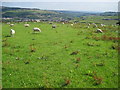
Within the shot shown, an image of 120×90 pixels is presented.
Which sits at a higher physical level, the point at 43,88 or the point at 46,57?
the point at 46,57

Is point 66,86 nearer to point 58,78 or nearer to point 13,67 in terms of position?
point 58,78

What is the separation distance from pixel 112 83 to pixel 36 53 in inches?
450

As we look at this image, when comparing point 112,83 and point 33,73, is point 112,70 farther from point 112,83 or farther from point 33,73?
point 33,73

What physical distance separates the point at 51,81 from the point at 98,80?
4043 millimetres

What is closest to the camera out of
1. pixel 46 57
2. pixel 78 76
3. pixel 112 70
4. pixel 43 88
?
pixel 43 88

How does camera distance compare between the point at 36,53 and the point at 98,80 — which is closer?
the point at 98,80

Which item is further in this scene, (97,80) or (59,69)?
(59,69)

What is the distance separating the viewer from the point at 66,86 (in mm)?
12062

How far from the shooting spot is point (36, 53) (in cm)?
2073

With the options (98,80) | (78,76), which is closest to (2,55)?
(78,76)

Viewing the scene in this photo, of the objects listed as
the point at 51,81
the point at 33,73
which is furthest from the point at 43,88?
the point at 33,73

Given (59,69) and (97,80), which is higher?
(59,69)

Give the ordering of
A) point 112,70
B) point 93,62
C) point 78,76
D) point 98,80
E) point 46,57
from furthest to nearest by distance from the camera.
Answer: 1. point 46,57
2. point 93,62
3. point 112,70
4. point 78,76
5. point 98,80

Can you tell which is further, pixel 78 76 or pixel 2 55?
pixel 2 55
